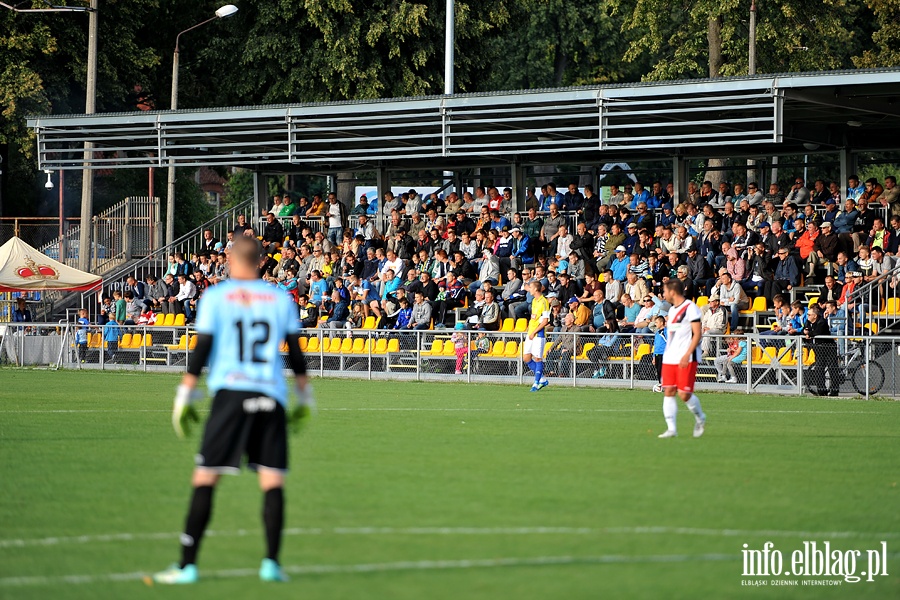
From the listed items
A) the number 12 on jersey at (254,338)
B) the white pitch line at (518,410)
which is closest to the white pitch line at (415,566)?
the number 12 on jersey at (254,338)

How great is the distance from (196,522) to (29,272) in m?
26.9

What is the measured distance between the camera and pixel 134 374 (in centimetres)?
2909

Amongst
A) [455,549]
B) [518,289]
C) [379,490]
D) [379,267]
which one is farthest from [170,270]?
[455,549]

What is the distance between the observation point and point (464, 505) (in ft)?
33.2

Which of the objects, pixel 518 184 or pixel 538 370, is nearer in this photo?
pixel 538 370

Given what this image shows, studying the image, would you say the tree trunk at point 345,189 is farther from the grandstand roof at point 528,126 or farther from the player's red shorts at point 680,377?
the player's red shorts at point 680,377

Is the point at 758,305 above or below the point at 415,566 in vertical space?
above

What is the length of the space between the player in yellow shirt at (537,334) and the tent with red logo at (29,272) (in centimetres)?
1467

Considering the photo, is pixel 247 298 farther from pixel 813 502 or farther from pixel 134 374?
pixel 134 374

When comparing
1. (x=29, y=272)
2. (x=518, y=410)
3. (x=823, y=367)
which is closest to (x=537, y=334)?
(x=518, y=410)

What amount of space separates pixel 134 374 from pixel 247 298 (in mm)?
22357

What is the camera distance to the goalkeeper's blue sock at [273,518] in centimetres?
731

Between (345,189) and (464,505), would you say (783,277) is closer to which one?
(464,505)

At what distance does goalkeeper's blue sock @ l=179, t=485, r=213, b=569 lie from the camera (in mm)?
7246
